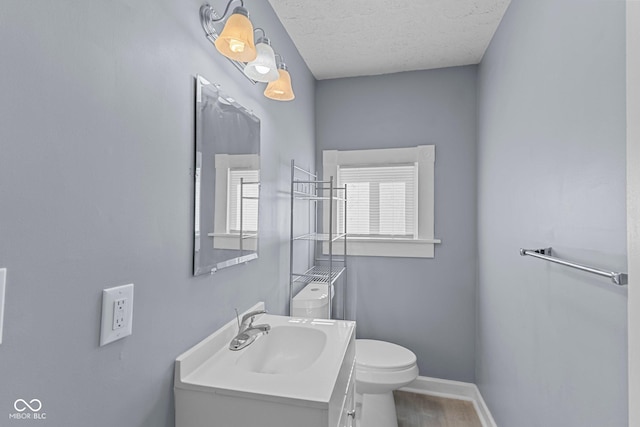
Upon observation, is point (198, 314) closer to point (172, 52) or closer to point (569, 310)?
point (172, 52)

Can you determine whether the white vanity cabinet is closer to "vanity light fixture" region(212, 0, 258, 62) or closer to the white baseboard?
"vanity light fixture" region(212, 0, 258, 62)

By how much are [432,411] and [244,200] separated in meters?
1.95

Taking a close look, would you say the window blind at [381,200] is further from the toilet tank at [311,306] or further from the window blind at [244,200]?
the window blind at [244,200]

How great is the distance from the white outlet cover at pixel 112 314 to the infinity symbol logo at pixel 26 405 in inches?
5.5

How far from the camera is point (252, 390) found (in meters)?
0.87

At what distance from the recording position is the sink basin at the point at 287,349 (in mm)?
1246

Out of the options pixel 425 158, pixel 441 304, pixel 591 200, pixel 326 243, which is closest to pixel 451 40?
pixel 425 158

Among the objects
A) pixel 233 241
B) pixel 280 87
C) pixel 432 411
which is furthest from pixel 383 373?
→ pixel 280 87

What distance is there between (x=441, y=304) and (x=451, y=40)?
1.86 metres

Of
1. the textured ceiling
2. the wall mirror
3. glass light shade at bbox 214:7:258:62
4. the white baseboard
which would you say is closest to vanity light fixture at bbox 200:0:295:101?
glass light shade at bbox 214:7:258:62

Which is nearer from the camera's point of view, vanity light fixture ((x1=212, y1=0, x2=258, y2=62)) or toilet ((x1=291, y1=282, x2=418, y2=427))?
vanity light fixture ((x1=212, y1=0, x2=258, y2=62))

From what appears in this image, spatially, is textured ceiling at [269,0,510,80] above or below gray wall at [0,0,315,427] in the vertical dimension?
above

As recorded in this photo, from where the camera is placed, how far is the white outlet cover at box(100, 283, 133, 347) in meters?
0.71

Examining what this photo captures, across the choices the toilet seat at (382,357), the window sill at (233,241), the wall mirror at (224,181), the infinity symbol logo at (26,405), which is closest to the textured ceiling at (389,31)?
the wall mirror at (224,181)
